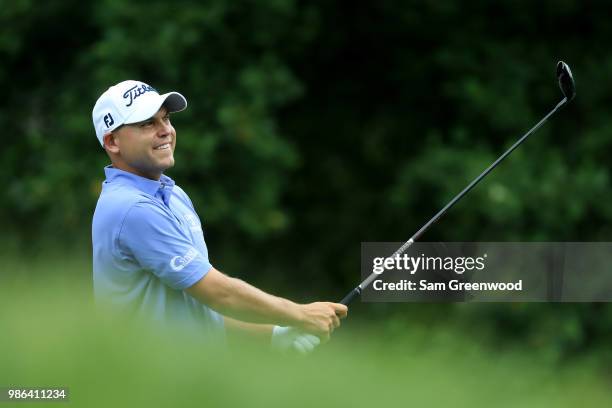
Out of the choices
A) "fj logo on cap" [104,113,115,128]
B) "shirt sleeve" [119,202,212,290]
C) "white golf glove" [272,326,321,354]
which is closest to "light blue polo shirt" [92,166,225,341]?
"shirt sleeve" [119,202,212,290]

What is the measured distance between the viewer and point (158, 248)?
3.53 metres

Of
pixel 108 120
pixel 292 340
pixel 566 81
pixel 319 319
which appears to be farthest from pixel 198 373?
pixel 566 81

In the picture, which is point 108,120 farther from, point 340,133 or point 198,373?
point 340,133

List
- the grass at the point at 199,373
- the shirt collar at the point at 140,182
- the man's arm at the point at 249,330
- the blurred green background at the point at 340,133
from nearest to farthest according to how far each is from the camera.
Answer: the grass at the point at 199,373 → the shirt collar at the point at 140,182 → the man's arm at the point at 249,330 → the blurred green background at the point at 340,133

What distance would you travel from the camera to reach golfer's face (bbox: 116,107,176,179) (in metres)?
3.79

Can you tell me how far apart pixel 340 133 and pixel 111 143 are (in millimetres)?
8848

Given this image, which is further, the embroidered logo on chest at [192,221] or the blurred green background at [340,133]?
the blurred green background at [340,133]

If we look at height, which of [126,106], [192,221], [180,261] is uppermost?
[126,106]

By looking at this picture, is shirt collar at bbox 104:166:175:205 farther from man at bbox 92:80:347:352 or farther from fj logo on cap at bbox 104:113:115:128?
fj logo on cap at bbox 104:113:115:128

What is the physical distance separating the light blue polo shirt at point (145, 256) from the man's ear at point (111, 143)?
3.7 inches

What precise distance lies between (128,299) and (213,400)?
1.30 metres

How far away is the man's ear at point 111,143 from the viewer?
3837 mm

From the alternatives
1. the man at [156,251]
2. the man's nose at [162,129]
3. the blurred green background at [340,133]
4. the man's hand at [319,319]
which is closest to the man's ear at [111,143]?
the man at [156,251]

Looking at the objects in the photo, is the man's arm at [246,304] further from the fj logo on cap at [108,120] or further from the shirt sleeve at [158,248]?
the fj logo on cap at [108,120]
